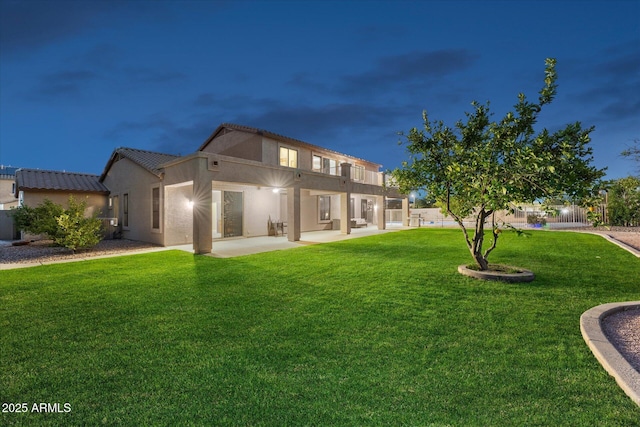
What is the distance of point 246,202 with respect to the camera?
1758 centimetres

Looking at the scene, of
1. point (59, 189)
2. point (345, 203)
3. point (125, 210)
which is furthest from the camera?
point (345, 203)

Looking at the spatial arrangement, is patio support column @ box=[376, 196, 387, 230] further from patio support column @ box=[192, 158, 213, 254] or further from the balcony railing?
patio support column @ box=[192, 158, 213, 254]

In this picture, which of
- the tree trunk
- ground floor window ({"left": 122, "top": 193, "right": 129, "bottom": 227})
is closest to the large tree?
the tree trunk

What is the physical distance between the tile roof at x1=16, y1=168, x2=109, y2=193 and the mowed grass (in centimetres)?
1306

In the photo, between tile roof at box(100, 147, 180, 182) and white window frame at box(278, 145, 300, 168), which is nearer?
tile roof at box(100, 147, 180, 182)

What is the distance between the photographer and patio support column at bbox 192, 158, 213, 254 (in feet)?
38.0

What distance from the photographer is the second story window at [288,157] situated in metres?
18.7

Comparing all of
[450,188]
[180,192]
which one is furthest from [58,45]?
[450,188]

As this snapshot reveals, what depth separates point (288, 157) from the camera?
19.2m

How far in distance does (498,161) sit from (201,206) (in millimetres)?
9722

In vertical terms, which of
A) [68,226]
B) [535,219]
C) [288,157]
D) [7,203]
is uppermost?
[288,157]

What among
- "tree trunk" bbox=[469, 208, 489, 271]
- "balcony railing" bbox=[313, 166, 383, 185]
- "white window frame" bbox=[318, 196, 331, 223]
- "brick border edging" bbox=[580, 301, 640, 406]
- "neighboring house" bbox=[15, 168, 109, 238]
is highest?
"balcony railing" bbox=[313, 166, 383, 185]

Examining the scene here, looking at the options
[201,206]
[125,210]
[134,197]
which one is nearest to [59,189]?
[125,210]

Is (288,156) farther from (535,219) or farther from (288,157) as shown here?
(535,219)
